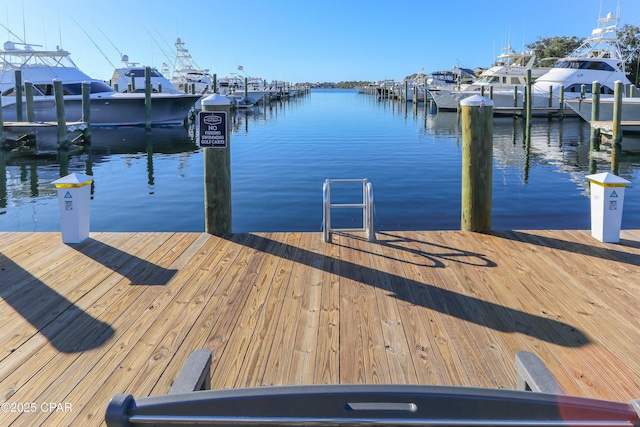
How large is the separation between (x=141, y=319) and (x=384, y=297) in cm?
173

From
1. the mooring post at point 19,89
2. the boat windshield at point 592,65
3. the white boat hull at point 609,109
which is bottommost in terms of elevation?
the white boat hull at point 609,109

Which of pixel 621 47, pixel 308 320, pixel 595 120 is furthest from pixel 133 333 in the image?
pixel 621 47

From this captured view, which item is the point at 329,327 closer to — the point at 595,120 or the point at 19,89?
the point at 595,120

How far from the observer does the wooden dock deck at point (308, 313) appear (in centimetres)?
290

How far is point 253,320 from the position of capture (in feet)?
Answer: 12.1

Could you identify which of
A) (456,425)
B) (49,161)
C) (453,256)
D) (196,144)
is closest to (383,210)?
(453,256)

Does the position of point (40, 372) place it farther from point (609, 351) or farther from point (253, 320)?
point (609, 351)

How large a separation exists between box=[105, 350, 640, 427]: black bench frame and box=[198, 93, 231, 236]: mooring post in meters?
4.53

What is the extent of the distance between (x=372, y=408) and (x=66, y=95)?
1160 inches

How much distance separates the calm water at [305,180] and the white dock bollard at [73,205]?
4.24 metres

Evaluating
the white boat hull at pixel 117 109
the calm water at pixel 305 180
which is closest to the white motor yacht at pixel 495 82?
the calm water at pixel 305 180

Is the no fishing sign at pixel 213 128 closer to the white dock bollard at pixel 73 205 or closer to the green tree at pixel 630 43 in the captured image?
the white dock bollard at pixel 73 205

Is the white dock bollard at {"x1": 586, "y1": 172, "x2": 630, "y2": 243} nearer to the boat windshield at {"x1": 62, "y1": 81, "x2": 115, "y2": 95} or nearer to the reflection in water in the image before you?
the reflection in water

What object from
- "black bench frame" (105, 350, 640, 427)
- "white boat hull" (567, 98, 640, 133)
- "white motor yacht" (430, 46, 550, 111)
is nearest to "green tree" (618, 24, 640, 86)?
"white motor yacht" (430, 46, 550, 111)
